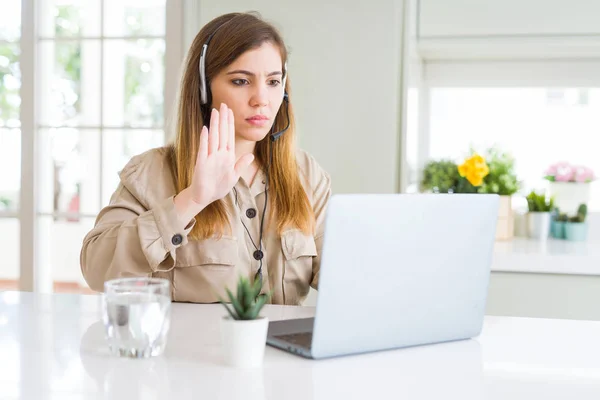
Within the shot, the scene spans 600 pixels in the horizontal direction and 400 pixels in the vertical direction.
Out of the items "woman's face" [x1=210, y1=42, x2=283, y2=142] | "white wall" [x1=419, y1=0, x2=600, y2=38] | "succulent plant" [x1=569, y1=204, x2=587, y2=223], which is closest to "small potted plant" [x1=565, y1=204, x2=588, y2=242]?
"succulent plant" [x1=569, y1=204, x2=587, y2=223]

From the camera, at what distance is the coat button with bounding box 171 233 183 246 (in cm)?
147

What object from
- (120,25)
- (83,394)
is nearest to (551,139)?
(120,25)

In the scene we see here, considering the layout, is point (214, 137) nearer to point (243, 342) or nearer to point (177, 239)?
point (177, 239)

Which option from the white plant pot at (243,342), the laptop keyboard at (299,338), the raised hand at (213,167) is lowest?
the laptop keyboard at (299,338)

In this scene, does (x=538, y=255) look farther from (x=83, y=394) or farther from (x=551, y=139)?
(x=83, y=394)

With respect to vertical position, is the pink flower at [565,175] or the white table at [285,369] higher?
the pink flower at [565,175]

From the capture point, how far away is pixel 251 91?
172cm

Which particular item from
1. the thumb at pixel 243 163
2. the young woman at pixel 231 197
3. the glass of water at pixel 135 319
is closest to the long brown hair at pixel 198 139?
the young woman at pixel 231 197

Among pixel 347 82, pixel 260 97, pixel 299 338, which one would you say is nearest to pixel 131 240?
pixel 260 97

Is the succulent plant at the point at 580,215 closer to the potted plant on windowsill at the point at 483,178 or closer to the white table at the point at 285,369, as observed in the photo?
the potted plant on windowsill at the point at 483,178

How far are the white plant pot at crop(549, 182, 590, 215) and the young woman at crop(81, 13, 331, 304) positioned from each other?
1.61 m

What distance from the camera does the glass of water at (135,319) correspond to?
1.01 metres

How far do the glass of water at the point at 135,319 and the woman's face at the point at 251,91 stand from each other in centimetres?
74

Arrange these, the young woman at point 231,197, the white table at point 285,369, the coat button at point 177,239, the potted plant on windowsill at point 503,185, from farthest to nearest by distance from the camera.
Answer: the potted plant on windowsill at point 503,185 → the young woman at point 231,197 → the coat button at point 177,239 → the white table at point 285,369
